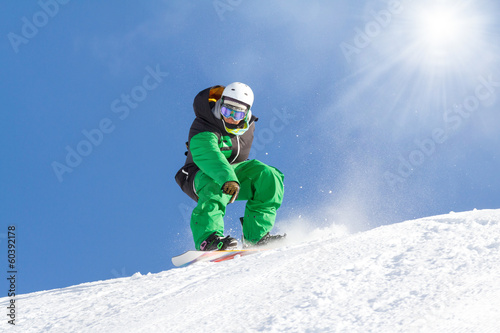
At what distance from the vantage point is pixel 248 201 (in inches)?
241

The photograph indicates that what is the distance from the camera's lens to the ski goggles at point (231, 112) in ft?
18.9

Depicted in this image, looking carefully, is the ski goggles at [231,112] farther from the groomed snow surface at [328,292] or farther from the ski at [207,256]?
the groomed snow surface at [328,292]

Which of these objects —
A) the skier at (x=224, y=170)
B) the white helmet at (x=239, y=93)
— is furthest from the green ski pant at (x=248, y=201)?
the white helmet at (x=239, y=93)

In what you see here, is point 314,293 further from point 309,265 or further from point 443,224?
point 443,224

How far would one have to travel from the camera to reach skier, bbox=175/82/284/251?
5.51 metres

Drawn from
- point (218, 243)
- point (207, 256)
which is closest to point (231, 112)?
point (218, 243)

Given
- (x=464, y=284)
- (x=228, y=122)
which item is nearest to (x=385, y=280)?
(x=464, y=284)

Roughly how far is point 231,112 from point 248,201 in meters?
1.15

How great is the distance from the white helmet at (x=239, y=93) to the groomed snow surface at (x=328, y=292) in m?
2.48

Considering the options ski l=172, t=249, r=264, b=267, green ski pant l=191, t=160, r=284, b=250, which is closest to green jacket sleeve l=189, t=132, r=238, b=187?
green ski pant l=191, t=160, r=284, b=250

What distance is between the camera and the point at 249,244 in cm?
589

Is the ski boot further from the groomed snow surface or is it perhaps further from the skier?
the groomed snow surface

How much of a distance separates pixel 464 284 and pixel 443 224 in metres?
1.22

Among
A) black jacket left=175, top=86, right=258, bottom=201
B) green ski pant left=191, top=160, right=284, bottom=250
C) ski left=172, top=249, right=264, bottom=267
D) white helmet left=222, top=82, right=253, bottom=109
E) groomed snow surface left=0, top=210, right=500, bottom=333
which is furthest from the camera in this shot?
black jacket left=175, top=86, right=258, bottom=201
